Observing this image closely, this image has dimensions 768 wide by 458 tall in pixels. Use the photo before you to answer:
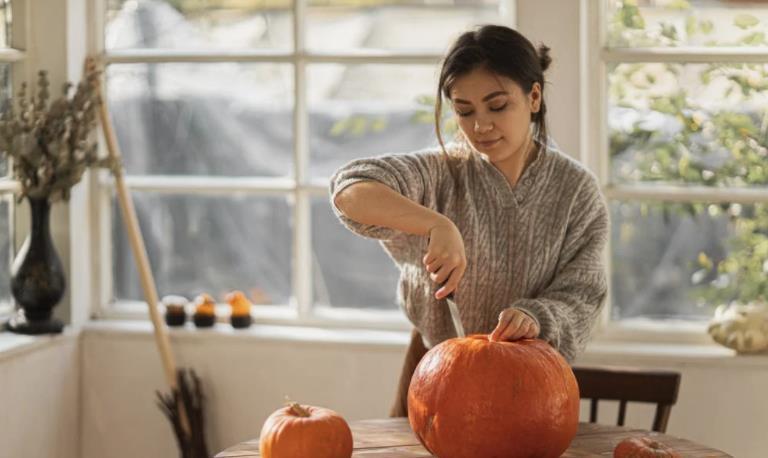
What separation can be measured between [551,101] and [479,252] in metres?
0.83

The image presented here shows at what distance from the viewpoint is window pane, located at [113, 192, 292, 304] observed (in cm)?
322

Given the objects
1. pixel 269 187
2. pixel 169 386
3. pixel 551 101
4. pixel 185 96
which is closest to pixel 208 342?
pixel 169 386

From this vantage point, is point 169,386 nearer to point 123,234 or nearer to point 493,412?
point 123,234

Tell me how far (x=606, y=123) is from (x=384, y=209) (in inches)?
49.7

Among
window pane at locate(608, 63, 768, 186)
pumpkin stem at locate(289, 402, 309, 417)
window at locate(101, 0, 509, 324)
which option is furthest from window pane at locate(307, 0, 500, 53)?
pumpkin stem at locate(289, 402, 309, 417)

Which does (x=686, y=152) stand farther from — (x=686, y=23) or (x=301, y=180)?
(x=301, y=180)

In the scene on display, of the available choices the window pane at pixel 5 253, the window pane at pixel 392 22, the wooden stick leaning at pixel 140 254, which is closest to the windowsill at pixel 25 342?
the window pane at pixel 5 253

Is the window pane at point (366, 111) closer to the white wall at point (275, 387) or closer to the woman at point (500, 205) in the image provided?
the white wall at point (275, 387)

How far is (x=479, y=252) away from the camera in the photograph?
7.10 ft

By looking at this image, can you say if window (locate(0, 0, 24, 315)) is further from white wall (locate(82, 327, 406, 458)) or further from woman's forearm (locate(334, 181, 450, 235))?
woman's forearm (locate(334, 181, 450, 235))

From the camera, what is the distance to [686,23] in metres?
2.89

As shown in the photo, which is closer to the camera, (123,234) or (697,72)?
(697,72)

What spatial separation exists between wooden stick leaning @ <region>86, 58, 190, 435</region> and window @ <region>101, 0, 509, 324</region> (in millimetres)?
138

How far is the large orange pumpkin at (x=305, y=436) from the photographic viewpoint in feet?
5.57
